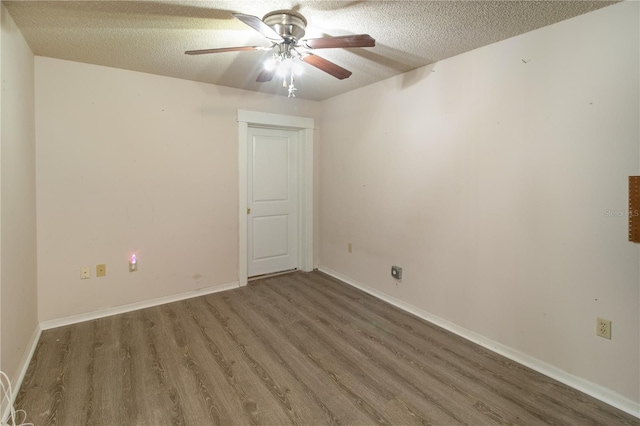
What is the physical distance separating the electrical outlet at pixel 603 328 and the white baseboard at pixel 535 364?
0.31 metres

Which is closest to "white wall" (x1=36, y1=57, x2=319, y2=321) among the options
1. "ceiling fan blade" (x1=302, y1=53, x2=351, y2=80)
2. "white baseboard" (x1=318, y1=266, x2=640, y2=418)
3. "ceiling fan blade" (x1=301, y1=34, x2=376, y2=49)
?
"ceiling fan blade" (x1=302, y1=53, x2=351, y2=80)

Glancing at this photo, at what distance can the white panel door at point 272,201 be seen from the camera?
156 inches

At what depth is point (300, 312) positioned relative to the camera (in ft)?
10.2

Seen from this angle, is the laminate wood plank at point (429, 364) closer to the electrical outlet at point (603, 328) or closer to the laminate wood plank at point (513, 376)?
the laminate wood plank at point (513, 376)

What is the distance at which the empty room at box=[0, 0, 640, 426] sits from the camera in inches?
73.2

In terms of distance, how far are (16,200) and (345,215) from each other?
9.69ft

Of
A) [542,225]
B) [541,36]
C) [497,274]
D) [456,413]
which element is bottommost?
[456,413]

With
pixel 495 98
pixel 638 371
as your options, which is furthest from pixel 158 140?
pixel 638 371

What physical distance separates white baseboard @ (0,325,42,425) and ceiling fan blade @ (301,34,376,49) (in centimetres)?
261

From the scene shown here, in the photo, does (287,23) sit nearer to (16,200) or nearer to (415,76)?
(415,76)

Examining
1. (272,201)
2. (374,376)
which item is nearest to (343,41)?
(374,376)

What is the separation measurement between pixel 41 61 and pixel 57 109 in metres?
0.38

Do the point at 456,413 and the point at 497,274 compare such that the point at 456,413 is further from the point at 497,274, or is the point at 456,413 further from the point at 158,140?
the point at 158,140

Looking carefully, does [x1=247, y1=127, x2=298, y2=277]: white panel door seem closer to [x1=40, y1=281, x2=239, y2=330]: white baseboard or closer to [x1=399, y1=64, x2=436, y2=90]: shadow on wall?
[x1=40, y1=281, x2=239, y2=330]: white baseboard
